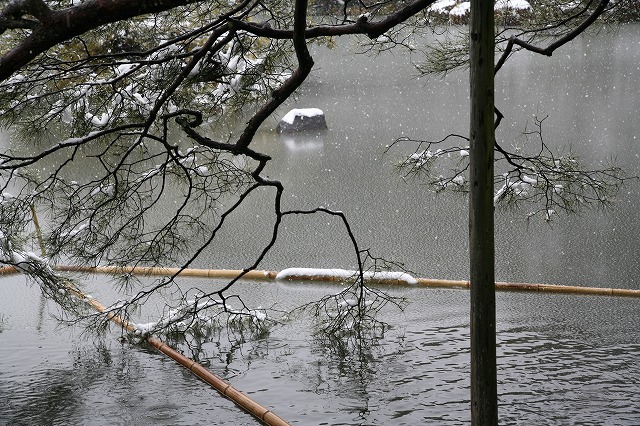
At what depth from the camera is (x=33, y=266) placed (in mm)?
3887

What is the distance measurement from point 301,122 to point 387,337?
258 inches

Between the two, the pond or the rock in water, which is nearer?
the pond

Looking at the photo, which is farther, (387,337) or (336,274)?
(336,274)

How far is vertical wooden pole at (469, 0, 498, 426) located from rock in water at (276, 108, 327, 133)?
26.5 ft

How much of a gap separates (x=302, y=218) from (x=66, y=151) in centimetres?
511

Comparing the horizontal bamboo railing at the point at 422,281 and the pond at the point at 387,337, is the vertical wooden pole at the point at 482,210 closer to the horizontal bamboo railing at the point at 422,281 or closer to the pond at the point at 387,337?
the pond at the point at 387,337

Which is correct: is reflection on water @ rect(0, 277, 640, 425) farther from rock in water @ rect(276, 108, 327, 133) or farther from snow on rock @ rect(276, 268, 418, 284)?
rock in water @ rect(276, 108, 327, 133)

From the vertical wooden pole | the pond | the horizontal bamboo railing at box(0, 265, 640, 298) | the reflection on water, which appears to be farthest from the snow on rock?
the vertical wooden pole

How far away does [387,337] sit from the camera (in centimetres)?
405

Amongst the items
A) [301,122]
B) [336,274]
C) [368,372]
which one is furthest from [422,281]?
[301,122]

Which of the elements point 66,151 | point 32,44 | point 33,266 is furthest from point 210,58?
point 66,151

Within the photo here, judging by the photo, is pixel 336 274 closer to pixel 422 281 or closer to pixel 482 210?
pixel 422 281

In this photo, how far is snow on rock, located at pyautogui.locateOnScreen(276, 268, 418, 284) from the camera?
502 centimetres

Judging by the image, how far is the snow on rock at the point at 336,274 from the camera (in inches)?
198
